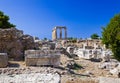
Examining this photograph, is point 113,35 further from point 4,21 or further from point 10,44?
point 4,21

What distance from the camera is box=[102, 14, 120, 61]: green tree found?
2577 cm

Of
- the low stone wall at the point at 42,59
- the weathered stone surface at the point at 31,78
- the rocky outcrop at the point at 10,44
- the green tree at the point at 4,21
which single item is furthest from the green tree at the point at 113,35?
the weathered stone surface at the point at 31,78

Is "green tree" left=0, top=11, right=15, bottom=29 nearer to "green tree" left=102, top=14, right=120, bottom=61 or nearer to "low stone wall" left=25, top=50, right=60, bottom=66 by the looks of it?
"green tree" left=102, top=14, right=120, bottom=61

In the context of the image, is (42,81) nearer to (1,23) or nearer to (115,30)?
(115,30)

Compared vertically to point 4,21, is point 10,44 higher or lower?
lower

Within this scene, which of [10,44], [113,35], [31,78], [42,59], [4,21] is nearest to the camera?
[31,78]

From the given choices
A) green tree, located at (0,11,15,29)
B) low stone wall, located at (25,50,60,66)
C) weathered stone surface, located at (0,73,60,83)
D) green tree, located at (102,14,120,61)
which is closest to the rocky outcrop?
low stone wall, located at (25,50,60,66)

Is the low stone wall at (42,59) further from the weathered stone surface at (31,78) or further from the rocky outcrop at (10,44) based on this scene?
the weathered stone surface at (31,78)

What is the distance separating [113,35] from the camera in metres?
27.0

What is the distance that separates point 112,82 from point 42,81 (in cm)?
354

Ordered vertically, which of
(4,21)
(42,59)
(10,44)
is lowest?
(42,59)

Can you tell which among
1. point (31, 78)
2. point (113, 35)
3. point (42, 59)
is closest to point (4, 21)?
point (113, 35)

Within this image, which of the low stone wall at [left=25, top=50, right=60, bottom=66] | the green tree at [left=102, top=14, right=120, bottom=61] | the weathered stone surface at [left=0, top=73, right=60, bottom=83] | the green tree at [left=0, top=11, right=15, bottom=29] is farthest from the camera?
the green tree at [left=0, top=11, right=15, bottom=29]

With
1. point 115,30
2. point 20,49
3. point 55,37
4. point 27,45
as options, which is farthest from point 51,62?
point 55,37
